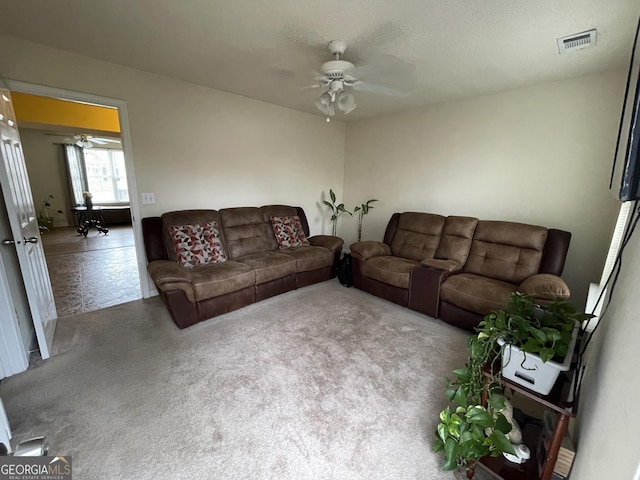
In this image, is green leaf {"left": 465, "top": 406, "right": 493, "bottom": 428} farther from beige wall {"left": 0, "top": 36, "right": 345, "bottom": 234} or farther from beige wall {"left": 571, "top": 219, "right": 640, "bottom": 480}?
beige wall {"left": 0, "top": 36, "right": 345, "bottom": 234}

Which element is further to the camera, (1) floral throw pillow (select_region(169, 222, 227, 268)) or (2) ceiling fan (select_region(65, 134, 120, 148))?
(2) ceiling fan (select_region(65, 134, 120, 148))

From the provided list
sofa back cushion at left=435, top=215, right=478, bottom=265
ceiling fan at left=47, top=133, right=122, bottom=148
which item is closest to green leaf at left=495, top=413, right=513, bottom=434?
sofa back cushion at left=435, top=215, right=478, bottom=265

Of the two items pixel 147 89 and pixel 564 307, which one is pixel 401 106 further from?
pixel 564 307

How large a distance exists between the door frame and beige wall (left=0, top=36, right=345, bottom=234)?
44 millimetres

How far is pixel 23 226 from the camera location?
201 centimetres

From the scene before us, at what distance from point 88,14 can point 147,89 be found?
1.09 meters

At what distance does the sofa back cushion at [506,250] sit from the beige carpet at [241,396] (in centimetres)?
81

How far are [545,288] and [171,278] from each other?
319cm

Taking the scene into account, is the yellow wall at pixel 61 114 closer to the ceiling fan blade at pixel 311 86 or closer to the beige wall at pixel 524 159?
the ceiling fan blade at pixel 311 86

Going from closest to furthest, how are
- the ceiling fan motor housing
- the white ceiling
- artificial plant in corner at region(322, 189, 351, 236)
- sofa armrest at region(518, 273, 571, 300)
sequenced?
the white ceiling
the ceiling fan motor housing
sofa armrest at region(518, 273, 571, 300)
artificial plant in corner at region(322, 189, 351, 236)

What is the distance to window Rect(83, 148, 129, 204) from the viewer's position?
7.96 metres

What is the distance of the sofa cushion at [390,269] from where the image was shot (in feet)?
9.80

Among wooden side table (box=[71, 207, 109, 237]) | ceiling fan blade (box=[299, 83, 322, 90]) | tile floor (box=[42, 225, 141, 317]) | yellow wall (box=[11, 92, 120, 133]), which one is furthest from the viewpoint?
wooden side table (box=[71, 207, 109, 237])

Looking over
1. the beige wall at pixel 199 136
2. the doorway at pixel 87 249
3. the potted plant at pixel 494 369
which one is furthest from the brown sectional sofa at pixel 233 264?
the potted plant at pixel 494 369
